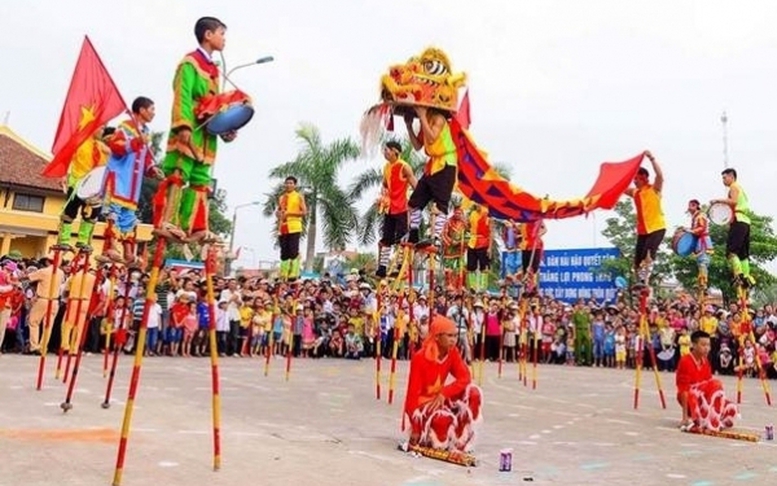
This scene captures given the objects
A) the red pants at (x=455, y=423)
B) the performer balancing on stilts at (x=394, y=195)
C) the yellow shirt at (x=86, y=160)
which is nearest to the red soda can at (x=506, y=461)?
the red pants at (x=455, y=423)

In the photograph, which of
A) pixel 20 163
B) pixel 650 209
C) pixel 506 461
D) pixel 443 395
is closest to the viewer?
pixel 506 461

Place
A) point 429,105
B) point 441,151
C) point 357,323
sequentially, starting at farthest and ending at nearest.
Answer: point 357,323 < point 441,151 < point 429,105

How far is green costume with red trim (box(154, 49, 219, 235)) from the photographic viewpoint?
18.6ft

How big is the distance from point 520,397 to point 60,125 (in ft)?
27.4

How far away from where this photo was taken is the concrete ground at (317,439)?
5.41 metres

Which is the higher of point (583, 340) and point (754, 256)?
point (754, 256)

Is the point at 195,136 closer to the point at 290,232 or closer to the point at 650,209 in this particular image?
the point at 290,232

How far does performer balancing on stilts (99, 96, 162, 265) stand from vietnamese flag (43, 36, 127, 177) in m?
1.34

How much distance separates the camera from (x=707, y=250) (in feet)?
40.1

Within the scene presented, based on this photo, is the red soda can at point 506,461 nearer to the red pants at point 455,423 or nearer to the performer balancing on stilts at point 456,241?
the red pants at point 455,423

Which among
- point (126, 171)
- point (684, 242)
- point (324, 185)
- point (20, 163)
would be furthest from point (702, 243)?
point (20, 163)

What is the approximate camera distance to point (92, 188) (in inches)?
337

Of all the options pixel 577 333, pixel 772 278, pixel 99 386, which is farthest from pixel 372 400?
pixel 772 278

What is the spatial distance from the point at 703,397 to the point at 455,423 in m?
4.03
